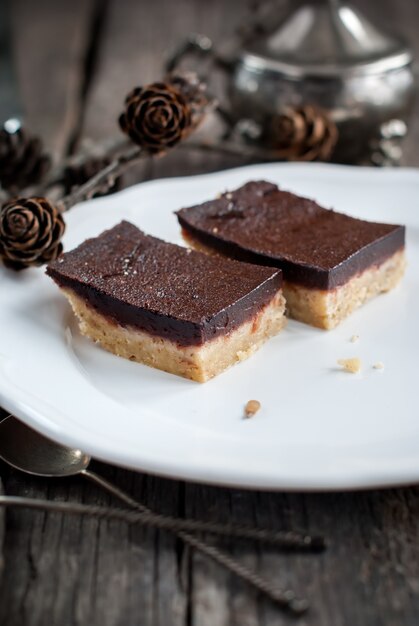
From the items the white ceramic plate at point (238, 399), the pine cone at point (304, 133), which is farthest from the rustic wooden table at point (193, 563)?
the pine cone at point (304, 133)

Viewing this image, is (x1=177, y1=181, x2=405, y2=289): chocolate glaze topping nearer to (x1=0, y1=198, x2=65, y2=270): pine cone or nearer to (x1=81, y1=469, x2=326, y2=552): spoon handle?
(x1=0, y1=198, x2=65, y2=270): pine cone

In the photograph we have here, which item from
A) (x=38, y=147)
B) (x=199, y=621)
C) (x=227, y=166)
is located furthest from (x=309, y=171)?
(x=199, y=621)

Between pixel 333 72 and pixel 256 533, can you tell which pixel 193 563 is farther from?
pixel 333 72

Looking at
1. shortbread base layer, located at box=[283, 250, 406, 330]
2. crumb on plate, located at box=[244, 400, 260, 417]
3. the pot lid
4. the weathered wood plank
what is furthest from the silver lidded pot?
crumb on plate, located at box=[244, 400, 260, 417]

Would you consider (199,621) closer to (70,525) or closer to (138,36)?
(70,525)

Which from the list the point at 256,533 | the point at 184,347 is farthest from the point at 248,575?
the point at 184,347

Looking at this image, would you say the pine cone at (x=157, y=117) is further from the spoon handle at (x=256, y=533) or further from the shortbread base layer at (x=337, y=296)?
the spoon handle at (x=256, y=533)
